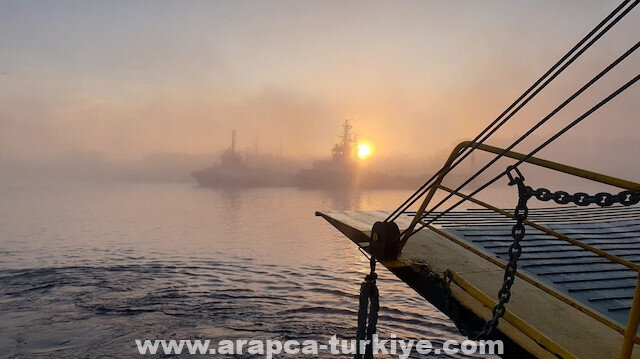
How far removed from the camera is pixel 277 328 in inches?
509

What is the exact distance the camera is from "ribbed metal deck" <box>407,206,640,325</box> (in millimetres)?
6668

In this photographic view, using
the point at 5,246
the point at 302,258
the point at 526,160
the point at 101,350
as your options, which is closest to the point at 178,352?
the point at 101,350

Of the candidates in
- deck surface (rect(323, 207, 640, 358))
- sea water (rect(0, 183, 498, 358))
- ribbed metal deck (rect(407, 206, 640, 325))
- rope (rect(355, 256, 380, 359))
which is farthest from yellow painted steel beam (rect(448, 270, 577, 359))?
sea water (rect(0, 183, 498, 358))

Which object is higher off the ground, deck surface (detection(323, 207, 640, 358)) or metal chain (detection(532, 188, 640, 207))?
metal chain (detection(532, 188, 640, 207))

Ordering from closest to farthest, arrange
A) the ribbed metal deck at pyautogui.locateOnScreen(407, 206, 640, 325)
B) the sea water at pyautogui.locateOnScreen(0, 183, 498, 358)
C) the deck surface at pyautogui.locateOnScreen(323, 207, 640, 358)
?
the deck surface at pyautogui.locateOnScreen(323, 207, 640, 358)
the ribbed metal deck at pyautogui.locateOnScreen(407, 206, 640, 325)
the sea water at pyautogui.locateOnScreen(0, 183, 498, 358)

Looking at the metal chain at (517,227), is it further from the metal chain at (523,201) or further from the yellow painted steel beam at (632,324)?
the yellow painted steel beam at (632,324)

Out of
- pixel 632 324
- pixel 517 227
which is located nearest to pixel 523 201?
pixel 517 227

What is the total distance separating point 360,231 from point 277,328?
6.64 m

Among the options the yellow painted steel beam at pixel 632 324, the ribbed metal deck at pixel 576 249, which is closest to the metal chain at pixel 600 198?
the yellow painted steel beam at pixel 632 324

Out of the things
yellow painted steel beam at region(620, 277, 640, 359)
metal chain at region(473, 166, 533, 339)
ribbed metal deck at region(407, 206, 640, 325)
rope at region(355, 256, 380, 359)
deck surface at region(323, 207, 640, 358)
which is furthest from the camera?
rope at region(355, 256, 380, 359)

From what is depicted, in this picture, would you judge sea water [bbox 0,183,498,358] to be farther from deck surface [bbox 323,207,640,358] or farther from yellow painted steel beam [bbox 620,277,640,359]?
yellow painted steel beam [bbox 620,277,640,359]

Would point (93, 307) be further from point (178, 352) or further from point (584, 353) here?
point (584, 353)

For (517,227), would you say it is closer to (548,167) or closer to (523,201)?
(523,201)

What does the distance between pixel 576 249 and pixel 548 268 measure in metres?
1.90
